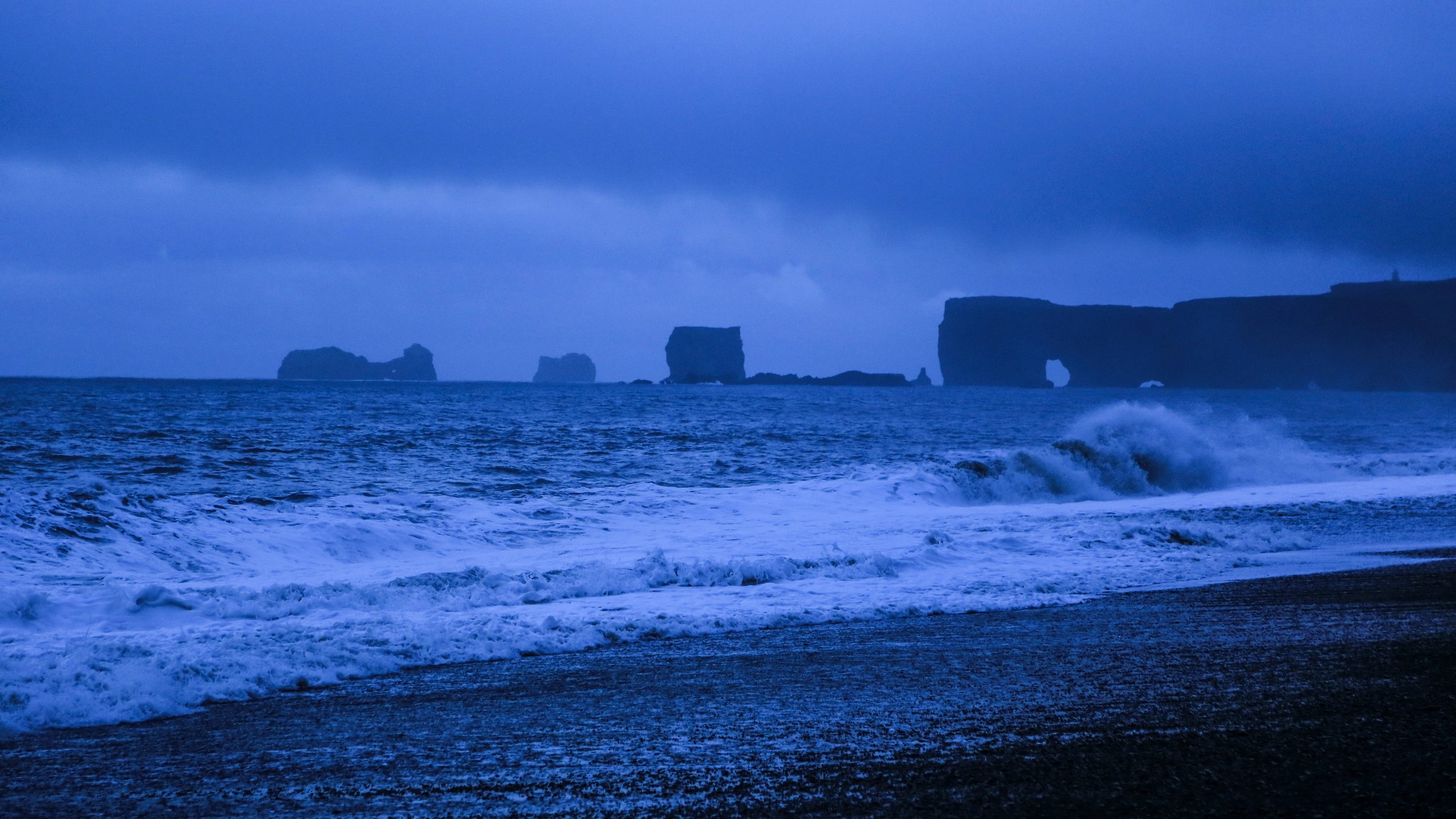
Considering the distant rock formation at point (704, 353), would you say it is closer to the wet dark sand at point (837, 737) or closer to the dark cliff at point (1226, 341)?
the dark cliff at point (1226, 341)

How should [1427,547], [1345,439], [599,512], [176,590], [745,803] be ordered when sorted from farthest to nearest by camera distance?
[1345,439], [599,512], [1427,547], [176,590], [745,803]

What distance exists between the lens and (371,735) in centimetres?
473

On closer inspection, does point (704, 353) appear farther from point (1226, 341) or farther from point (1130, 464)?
point (1130, 464)

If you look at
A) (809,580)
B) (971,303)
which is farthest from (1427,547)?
(971,303)

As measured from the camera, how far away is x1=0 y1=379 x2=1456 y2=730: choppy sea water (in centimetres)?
688

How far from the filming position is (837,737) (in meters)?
4.52

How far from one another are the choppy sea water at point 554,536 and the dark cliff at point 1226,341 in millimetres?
123297

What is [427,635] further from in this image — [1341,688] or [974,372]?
[974,372]

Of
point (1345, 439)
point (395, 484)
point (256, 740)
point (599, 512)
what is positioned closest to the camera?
point (256, 740)

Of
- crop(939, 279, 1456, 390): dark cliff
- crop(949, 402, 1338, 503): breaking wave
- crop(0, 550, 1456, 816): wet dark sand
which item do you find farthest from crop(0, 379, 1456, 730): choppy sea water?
crop(939, 279, 1456, 390): dark cliff

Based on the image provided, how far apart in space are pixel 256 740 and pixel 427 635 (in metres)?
2.27

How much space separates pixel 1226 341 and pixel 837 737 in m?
158

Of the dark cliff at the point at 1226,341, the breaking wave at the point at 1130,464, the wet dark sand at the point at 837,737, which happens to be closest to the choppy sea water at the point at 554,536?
the breaking wave at the point at 1130,464

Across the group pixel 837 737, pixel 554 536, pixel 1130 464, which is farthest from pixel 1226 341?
pixel 837 737
